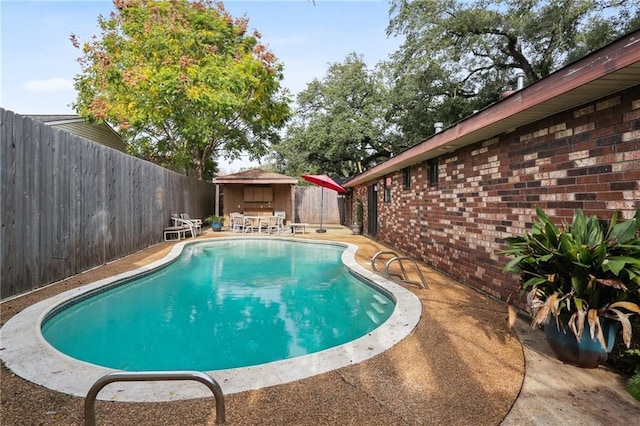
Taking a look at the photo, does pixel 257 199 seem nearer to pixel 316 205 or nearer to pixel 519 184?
pixel 316 205

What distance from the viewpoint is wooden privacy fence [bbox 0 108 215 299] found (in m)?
4.15

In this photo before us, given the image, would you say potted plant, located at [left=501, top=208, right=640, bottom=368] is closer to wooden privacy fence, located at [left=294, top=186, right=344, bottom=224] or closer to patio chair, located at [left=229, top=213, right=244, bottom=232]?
patio chair, located at [left=229, top=213, right=244, bottom=232]

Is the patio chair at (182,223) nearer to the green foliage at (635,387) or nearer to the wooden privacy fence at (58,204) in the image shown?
the wooden privacy fence at (58,204)

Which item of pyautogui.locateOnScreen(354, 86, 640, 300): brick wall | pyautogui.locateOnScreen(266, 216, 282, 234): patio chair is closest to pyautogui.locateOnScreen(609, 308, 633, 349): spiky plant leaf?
pyautogui.locateOnScreen(354, 86, 640, 300): brick wall

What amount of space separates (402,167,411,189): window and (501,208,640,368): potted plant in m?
5.50

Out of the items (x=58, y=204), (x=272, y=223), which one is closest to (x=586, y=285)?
(x=58, y=204)

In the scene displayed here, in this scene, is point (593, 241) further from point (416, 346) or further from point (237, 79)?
point (237, 79)

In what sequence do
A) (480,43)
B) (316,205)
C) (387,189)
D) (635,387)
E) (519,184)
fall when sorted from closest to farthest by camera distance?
(635,387)
(519,184)
(387,189)
(480,43)
(316,205)

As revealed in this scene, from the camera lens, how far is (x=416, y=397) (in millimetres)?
2156

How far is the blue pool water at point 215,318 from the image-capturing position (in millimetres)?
3439

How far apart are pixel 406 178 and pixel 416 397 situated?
6.66m

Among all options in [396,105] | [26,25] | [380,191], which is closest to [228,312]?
[26,25]

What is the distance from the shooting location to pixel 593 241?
243 centimetres

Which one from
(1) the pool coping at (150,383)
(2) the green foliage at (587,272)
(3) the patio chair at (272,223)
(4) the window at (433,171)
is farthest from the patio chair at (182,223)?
(2) the green foliage at (587,272)
